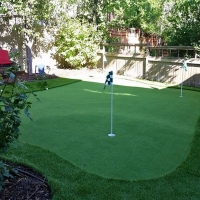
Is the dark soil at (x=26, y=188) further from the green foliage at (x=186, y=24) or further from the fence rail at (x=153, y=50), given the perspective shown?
the green foliage at (x=186, y=24)

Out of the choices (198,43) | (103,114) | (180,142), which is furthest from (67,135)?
(198,43)

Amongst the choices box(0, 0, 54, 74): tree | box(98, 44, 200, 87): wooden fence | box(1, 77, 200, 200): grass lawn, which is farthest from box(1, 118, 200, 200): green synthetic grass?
box(0, 0, 54, 74): tree

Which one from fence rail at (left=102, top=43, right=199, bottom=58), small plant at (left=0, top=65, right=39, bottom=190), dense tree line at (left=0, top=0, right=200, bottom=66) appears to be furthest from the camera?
dense tree line at (left=0, top=0, right=200, bottom=66)

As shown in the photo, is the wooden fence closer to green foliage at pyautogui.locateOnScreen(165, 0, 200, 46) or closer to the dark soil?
green foliage at pyautogui.locateOnScreen(165, 0, 200, 46)

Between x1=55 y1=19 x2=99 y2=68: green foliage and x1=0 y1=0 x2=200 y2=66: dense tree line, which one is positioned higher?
x1=0 y1=0 x2=200 y2=66: dense tree line

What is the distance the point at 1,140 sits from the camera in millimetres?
1972

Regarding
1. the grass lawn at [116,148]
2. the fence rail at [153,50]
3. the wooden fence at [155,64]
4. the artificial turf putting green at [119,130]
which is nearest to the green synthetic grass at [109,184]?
the grass lawn at [116,148]

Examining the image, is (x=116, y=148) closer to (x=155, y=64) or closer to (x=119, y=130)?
(x=119, y=130)

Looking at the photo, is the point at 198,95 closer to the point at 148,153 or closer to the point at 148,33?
the point at 148,153

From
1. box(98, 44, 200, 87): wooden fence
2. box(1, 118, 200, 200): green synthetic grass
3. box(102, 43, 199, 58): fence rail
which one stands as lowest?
box(1, 118, 200, 200): green synthetic grass

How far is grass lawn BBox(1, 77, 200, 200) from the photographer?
2434 millimetres

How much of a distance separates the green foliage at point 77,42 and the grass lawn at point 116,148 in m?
4.56

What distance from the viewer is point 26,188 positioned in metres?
2.26

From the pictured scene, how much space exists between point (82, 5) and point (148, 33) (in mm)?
5873
